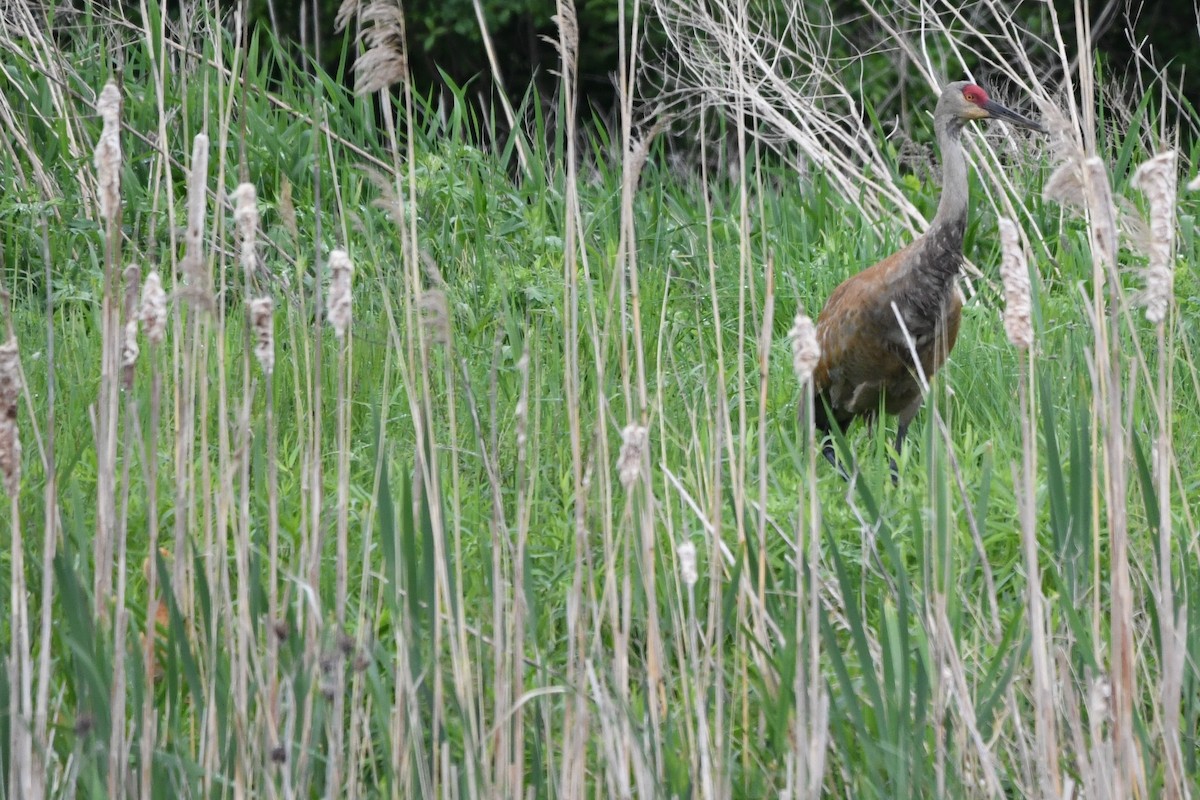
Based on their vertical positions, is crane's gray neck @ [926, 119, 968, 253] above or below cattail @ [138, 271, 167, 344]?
above

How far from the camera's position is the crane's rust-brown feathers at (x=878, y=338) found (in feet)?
13.4

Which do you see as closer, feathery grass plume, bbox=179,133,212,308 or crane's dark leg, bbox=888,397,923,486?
feathery grass plume, bbox=179,133,212,308

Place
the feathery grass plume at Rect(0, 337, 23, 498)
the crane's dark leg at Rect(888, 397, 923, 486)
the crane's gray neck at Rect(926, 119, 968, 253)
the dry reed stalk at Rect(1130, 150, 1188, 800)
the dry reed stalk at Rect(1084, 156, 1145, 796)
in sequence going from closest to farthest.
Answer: the feathery grass plume at Rect(0, 337, 23, 498) → the dry reed stalk at Rect(1130, 150, 1188, 800) → the dry reed stalk at Rect(1084, 156, 1145, 796) → the crane's gray neck at Rect(926, 119, 968, 253) → the crane's dark leg at Rect(888, 397, 923, 486)

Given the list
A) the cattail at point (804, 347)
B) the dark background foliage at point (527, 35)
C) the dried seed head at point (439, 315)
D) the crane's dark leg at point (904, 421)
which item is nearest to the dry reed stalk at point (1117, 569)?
the cattail at point (804, 347)

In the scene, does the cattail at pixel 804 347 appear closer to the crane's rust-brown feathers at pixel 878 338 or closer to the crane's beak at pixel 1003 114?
the crane's rust-brown feathers at pixel 878 338

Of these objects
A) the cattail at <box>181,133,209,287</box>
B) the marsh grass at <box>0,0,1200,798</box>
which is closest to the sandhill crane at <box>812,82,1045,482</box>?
the marsh grass at <box>0,0,1200,798</box>

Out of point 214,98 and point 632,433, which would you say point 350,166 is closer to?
point 214,98

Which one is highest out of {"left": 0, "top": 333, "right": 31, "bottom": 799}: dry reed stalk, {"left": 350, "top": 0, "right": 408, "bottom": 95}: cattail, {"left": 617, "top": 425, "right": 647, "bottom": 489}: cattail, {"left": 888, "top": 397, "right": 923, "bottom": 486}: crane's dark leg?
{"left": 350, "top": 0, "right": 408, "bottom": 95}: cattail

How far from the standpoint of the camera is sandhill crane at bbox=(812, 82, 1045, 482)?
160 inches

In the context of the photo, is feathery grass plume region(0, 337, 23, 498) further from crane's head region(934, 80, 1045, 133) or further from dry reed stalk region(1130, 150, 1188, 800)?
crane's head region(934, 80, 1045, 133)

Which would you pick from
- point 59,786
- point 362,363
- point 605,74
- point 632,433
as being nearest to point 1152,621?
point 632,433

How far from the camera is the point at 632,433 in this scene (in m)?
1.78

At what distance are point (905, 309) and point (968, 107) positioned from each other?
670 mm

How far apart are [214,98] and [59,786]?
10.8 feet
